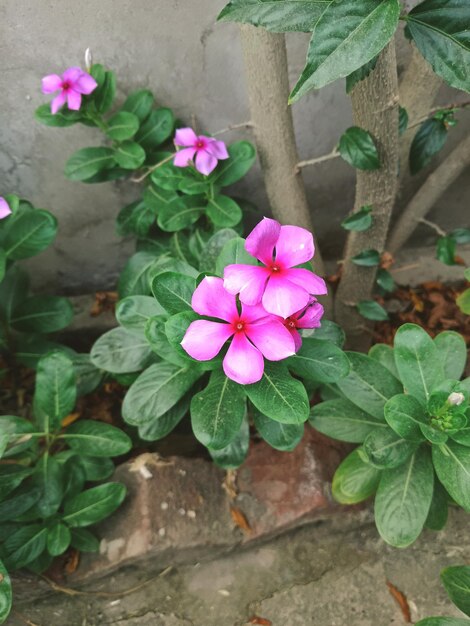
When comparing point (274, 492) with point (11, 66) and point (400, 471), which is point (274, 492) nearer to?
point (400, 471)

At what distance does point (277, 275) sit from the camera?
3.18ft

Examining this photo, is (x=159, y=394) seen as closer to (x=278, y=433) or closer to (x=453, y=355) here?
(x=278, y=433)

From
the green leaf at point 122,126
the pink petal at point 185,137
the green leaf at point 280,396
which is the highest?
the green leaf at point 122,126

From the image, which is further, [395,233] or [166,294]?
[395,233]

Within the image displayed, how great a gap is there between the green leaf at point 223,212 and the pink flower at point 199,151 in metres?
0.11


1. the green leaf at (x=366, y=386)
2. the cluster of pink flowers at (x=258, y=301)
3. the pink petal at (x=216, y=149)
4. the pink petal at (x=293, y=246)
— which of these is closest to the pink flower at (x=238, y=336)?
the cluster of pink flowers at (x=258, y=301)

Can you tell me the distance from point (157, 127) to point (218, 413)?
0.94m

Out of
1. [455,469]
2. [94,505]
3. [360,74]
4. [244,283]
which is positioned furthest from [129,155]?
[455,469]

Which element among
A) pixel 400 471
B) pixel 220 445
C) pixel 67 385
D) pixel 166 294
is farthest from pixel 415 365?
pixel 67 385

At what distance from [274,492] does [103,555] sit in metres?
0.51

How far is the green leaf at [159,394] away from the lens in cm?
129

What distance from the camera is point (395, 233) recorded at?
80.4 inches

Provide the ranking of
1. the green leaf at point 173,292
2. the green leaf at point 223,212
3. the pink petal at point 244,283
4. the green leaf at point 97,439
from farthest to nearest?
the green leaf at point 223,212, the green leaf at point 97,439, the green leaf at point 173,292, the pink petal at point 244,283

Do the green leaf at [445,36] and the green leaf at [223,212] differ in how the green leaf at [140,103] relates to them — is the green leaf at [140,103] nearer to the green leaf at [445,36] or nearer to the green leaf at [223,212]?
the green leaf at [223,212]
